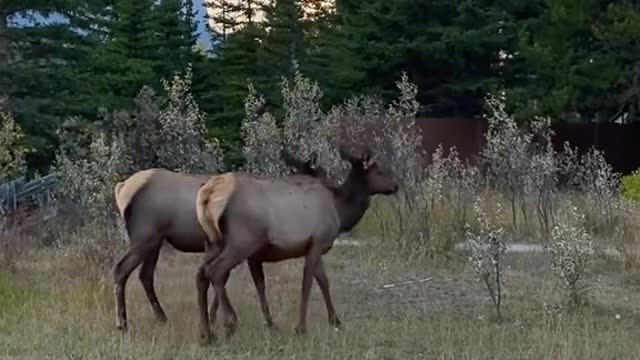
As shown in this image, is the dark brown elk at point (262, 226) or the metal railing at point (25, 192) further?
the metal railing at point (25, 192)

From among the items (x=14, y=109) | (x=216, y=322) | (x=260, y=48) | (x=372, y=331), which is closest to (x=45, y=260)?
(x=216, y=322)

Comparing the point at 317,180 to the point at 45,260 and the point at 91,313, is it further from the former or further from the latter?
the point at 45,260

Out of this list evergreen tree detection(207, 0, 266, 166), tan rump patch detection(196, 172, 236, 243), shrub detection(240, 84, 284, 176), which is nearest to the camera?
tan rump patch detection(196, 172, 236, 243)

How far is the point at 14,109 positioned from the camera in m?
26.4

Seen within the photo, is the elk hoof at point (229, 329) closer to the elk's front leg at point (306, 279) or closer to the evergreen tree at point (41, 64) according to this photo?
the elk's front leg at point (306, 279)

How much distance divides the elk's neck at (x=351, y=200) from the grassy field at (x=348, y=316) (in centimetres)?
95

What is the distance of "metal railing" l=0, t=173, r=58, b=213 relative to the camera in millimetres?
19266

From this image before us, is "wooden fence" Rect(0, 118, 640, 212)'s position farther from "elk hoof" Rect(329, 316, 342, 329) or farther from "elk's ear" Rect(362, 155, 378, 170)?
"elk hoof" Rect(329, 316, 342, 329)

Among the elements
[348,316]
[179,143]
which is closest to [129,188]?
[348,316]

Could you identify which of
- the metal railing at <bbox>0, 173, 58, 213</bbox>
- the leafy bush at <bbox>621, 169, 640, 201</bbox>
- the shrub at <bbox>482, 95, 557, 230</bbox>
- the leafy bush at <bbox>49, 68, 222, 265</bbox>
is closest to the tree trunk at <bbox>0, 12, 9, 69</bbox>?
the metal railing at <bbox>0, 173, 58, 213</bbox>

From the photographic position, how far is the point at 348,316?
37.9ft

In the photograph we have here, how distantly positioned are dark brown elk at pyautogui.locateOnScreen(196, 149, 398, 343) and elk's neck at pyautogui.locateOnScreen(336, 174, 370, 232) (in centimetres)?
44

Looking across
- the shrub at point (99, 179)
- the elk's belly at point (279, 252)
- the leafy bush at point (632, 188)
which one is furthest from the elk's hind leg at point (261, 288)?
the leafy bush at point (632, 188)

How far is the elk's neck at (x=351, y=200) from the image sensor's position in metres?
11.3
